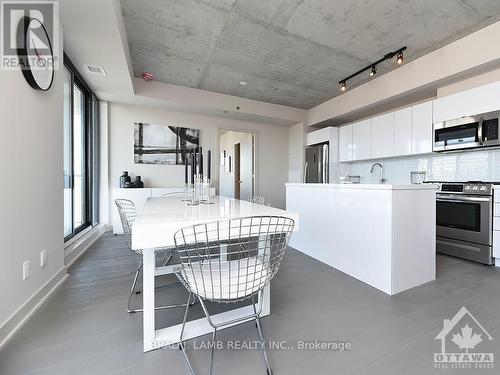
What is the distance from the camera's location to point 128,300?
71.3 inches

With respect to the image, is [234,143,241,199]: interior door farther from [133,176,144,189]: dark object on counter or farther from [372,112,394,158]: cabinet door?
[372,112,394,158]: cabinet door

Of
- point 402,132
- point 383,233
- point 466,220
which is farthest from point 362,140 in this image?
point 383,233

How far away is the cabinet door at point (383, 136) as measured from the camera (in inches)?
153

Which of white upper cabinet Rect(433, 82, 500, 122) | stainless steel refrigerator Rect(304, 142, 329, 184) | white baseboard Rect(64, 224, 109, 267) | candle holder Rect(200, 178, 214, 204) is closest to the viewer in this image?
candle holder Rect(200, 178, 214, 204)

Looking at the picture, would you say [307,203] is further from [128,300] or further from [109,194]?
[109,194]

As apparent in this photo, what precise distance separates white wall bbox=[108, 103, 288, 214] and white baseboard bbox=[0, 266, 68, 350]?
106 inches

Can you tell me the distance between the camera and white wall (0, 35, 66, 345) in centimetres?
139

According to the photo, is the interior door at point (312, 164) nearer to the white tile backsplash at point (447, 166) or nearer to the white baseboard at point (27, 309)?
the white tile backsplash at point (447, 166)

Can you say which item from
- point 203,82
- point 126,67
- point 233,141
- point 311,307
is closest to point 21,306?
point 311,307

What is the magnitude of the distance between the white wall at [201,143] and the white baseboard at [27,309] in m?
2.69

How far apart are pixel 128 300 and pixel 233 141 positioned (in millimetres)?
6095

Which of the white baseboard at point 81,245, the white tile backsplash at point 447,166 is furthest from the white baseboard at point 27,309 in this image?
the white tile backsplash at point 447,166

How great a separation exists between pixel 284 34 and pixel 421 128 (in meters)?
2.44

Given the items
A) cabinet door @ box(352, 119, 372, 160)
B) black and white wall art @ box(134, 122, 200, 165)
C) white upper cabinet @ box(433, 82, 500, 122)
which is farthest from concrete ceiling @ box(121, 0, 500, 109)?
black and white wall art @ box(134, 122, 200, 165)
